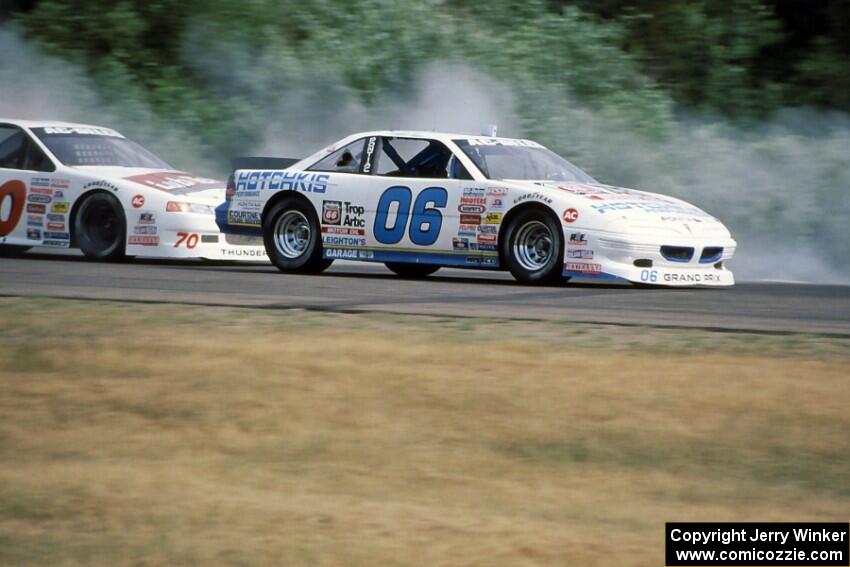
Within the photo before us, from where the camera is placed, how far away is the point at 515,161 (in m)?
12.4

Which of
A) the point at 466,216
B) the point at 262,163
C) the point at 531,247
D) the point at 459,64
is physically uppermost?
the point at 459,64

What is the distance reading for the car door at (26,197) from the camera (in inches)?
551

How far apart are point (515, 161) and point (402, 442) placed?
620 cm

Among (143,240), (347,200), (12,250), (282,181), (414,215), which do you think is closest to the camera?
(414,215)

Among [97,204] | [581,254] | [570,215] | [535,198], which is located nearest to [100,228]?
[97,204]

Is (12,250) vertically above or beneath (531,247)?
beneath

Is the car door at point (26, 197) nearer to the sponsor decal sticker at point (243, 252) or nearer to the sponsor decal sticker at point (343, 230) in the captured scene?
the sponsor decal sticker at point (243, 252)

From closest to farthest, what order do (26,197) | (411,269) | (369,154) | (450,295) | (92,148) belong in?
(450,295) < (369,154) < (411,269) < (26,197) < (92,148)

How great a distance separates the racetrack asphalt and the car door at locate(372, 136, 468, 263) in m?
0.31

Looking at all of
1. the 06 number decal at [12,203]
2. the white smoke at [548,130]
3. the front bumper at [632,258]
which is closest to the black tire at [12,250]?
the 06 number decal at [12,203]

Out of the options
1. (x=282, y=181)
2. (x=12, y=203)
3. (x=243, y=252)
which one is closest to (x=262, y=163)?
(x=282, y=181)

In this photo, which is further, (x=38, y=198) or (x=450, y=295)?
(x=38, y=198)

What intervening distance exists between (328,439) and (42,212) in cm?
820

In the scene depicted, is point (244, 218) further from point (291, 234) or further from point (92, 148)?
point (92, 148)
